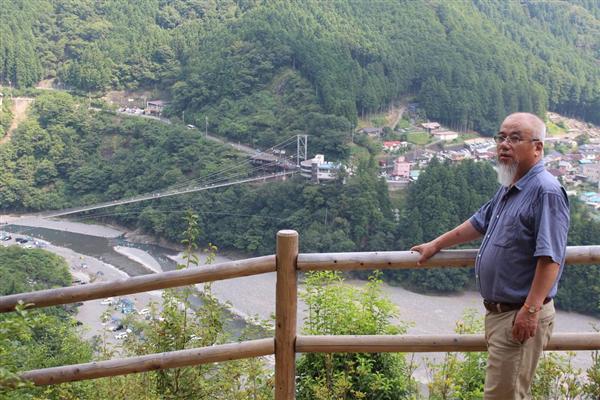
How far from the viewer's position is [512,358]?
139 cm

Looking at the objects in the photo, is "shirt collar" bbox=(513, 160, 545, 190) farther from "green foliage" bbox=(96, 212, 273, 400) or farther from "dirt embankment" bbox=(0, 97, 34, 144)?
"dirt embankment" bbox=(0, 97, 34, 144)

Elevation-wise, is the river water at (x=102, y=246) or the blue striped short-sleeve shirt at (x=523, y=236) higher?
the blue striped short-sleeve shirt at (x=523, y=236)

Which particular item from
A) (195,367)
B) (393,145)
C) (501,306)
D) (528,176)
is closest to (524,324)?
(501,306)

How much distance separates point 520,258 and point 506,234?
0.06 meters

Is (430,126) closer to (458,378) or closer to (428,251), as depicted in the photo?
(458,378)

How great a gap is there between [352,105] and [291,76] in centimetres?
428

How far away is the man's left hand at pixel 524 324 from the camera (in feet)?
4.39

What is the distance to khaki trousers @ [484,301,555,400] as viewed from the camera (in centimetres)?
139

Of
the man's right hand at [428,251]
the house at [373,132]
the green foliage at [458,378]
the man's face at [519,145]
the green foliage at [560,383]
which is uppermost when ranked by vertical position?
the man's face at [519,145]

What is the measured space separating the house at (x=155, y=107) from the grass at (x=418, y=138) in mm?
12483

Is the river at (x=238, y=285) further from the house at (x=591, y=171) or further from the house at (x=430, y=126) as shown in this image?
the house at (x=430, y=126)

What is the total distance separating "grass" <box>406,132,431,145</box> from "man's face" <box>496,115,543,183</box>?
83.5ft

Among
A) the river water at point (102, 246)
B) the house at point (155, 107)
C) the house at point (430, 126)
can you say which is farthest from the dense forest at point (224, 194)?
the house at point (430, 126)

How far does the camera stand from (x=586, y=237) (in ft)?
49.5
